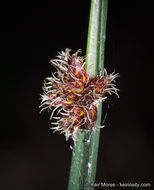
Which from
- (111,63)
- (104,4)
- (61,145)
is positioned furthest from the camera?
(61,145)

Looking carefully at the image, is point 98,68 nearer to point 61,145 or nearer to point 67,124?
point 67,124

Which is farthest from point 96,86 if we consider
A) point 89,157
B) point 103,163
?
point 103,163

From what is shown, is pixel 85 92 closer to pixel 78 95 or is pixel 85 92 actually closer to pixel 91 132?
pixel 78 95

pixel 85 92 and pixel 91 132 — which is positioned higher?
pixel 85 92

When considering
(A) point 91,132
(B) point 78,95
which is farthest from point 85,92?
(A) point 91,132

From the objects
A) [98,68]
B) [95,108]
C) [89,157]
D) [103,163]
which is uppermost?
[98,68]

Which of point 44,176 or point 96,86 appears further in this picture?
point 44,176

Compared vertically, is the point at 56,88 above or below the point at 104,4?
below

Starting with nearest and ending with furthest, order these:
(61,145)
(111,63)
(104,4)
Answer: (104,4)
(111,63)
(61,145)
